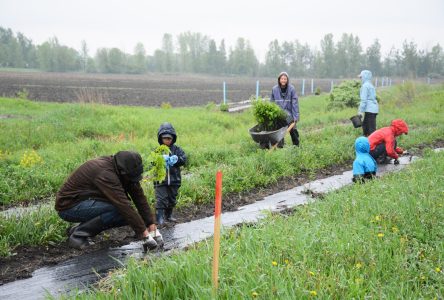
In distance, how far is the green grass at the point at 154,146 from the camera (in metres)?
8.67

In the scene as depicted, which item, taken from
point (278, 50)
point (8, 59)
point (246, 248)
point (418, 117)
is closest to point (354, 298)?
point (246, 248)

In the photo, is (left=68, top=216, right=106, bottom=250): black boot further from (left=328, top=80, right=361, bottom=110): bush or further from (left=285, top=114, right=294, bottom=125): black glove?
(left=328, top=80, right=361, bottom=110): bush

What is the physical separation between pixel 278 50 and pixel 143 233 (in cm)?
11098

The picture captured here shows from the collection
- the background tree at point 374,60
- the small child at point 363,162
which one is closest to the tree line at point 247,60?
the background tree at point 374,60

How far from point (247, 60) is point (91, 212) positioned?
10606 cm

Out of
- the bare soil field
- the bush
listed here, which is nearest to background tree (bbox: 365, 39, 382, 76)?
the bare soil field

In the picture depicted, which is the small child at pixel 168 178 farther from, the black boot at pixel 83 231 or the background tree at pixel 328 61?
the background tree at pixel 328 61

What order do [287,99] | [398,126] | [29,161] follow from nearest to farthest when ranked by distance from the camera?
[29,161], [398,126], [287,99]

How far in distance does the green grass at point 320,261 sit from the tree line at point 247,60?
87335 millimetres

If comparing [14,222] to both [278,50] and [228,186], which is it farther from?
[278,50]

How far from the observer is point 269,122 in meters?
11.8

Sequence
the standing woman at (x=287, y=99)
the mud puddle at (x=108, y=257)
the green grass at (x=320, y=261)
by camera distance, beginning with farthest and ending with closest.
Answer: the standing woman at (x=287, y=99), the mud puddle at (x=108, y=257), the green grass at (x=320, y=261)

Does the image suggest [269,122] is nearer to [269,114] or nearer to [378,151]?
[269,114]

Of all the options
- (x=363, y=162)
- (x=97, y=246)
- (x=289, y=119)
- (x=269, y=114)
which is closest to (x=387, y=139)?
(x=363, y=162)
